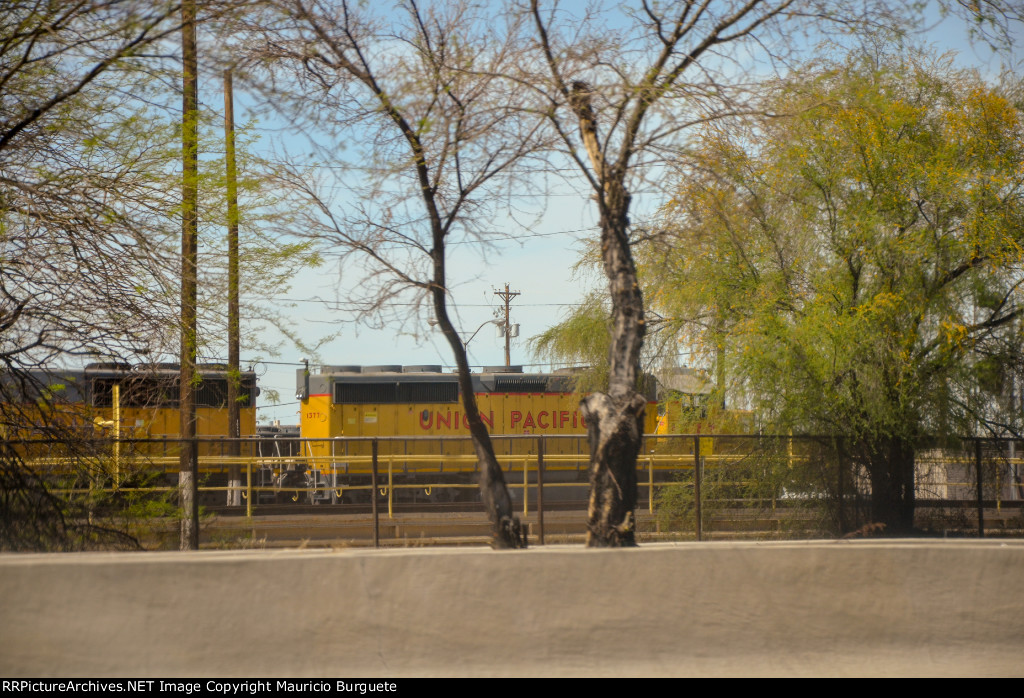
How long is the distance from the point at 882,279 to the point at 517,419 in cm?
1503

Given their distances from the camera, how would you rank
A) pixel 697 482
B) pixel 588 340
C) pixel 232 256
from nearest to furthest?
pixel 232 256
pixel 697 482
pixel 588 340

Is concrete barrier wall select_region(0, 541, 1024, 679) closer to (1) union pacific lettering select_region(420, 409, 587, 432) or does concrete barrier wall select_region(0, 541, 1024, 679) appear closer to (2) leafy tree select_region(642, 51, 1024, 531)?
(2) leafy tree select_region(642, 51, 1024, 531)

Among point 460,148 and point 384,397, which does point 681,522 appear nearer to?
point 460,148

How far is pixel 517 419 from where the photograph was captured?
27.2 meters

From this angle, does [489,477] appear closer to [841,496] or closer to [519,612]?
[519,612]

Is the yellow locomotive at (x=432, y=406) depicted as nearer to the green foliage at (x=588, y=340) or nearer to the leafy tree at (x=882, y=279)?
the green foliage at (x=588, y=340)

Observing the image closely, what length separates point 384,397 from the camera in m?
26.7

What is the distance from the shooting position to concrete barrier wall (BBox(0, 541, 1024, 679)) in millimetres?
4961

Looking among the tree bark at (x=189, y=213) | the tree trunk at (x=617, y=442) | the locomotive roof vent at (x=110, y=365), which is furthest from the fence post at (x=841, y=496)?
the locomotive roof vent at (x=110, y=365)

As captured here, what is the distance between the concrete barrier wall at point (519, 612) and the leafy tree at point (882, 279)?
276 inches

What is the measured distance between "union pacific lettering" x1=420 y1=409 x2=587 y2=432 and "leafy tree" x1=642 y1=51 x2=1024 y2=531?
12923 millimetres

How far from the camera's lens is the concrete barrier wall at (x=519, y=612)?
16.3 ft

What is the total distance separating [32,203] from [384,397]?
63.6 feet

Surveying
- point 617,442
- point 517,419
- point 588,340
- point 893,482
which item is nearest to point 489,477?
point 617,442
